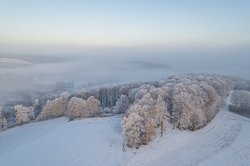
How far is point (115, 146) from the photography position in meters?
88.9

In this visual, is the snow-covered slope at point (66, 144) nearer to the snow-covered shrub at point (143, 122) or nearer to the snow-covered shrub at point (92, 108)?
the snow-covered shrub at point (143, 122)

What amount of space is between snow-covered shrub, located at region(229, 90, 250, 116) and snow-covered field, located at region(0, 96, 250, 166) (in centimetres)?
1357

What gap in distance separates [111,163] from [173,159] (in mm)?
Result: 14568

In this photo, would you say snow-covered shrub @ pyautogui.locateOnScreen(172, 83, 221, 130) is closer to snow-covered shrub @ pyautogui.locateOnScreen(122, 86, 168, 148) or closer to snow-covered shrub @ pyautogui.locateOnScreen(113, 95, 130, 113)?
snow-covered shrub @ pyautogui.locateOnScreen(122, 86, 168, 148)

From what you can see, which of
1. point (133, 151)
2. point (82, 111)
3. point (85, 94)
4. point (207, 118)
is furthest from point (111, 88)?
A: point (133, 151)

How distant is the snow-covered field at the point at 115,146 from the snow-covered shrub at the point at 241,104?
1357cm

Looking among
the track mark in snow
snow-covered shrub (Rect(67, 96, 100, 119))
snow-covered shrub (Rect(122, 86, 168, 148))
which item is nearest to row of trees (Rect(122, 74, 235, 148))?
snow-covered shrub (Rect(122, 86, 168, 148))

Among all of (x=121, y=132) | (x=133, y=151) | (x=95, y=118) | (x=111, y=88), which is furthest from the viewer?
(x=111, y=88)

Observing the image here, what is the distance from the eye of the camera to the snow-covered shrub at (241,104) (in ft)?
420

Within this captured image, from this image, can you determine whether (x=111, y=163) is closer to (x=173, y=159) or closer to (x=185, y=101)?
(x=173, y=159)

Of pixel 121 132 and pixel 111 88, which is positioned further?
pixel 111 88

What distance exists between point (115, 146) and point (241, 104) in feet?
209

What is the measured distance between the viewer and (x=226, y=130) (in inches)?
4085

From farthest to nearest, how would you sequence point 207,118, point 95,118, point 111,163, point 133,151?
point 95,118, point 207,118, point 133,151, point 111,163
